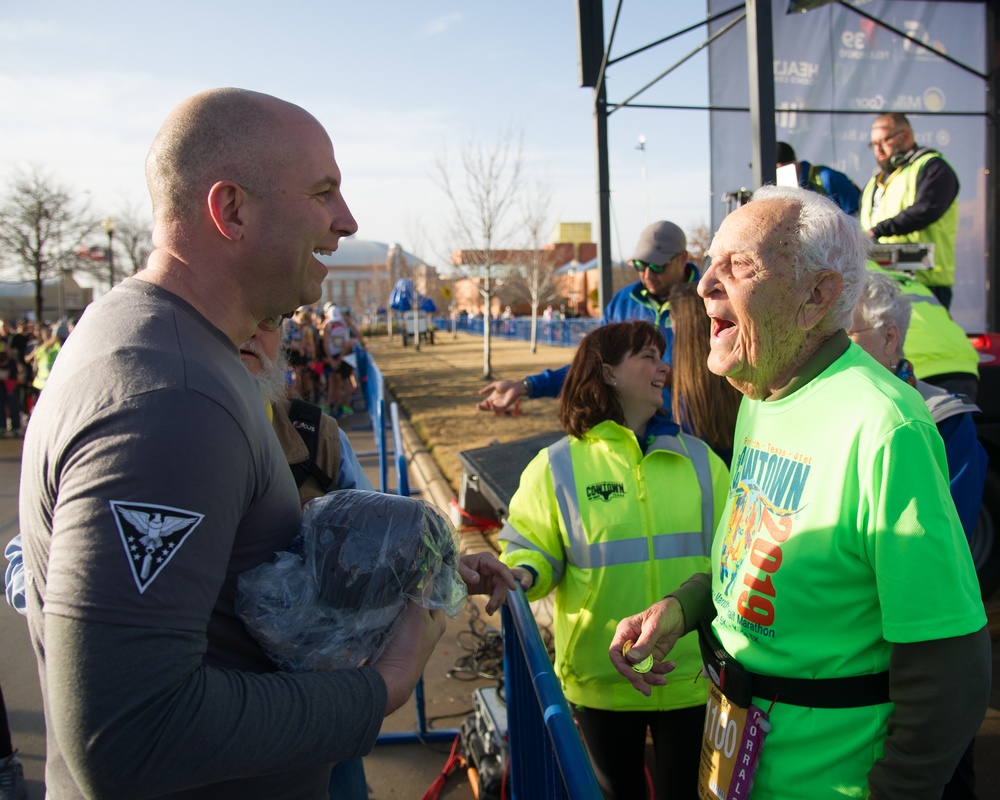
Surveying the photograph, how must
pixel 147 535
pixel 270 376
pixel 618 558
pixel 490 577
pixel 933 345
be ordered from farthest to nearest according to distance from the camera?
pixel 933 345, pixel 618 558, pixel 270 376, pixel 490 577, pixel 147 535

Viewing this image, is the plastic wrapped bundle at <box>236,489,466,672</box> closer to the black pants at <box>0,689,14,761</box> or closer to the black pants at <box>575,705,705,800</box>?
the black pants at <box>575,705,705,800</box>

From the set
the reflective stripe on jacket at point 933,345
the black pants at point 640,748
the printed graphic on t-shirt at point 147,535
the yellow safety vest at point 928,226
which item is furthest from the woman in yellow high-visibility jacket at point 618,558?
the yellow safety vest at point 928,226

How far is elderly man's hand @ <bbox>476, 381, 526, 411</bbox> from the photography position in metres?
3.70

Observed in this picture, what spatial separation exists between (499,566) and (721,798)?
781 millimetres

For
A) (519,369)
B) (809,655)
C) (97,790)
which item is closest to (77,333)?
(97,790)

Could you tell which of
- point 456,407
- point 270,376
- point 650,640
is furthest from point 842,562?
point 456,407

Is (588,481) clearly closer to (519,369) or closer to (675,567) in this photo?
(675,567)

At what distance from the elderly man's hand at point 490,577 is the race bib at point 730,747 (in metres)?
0.60

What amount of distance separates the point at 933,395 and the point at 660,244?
197 centimetres

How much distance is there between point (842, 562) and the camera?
1438 millimetres

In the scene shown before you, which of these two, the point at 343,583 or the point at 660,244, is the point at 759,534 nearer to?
the point at 343,583

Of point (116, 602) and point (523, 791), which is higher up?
point (116, 602)

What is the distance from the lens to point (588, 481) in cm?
254

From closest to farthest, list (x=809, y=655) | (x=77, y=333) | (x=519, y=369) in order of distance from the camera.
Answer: (x=77, y=333)
(x=809, y=655)
(x=519, y=369)
